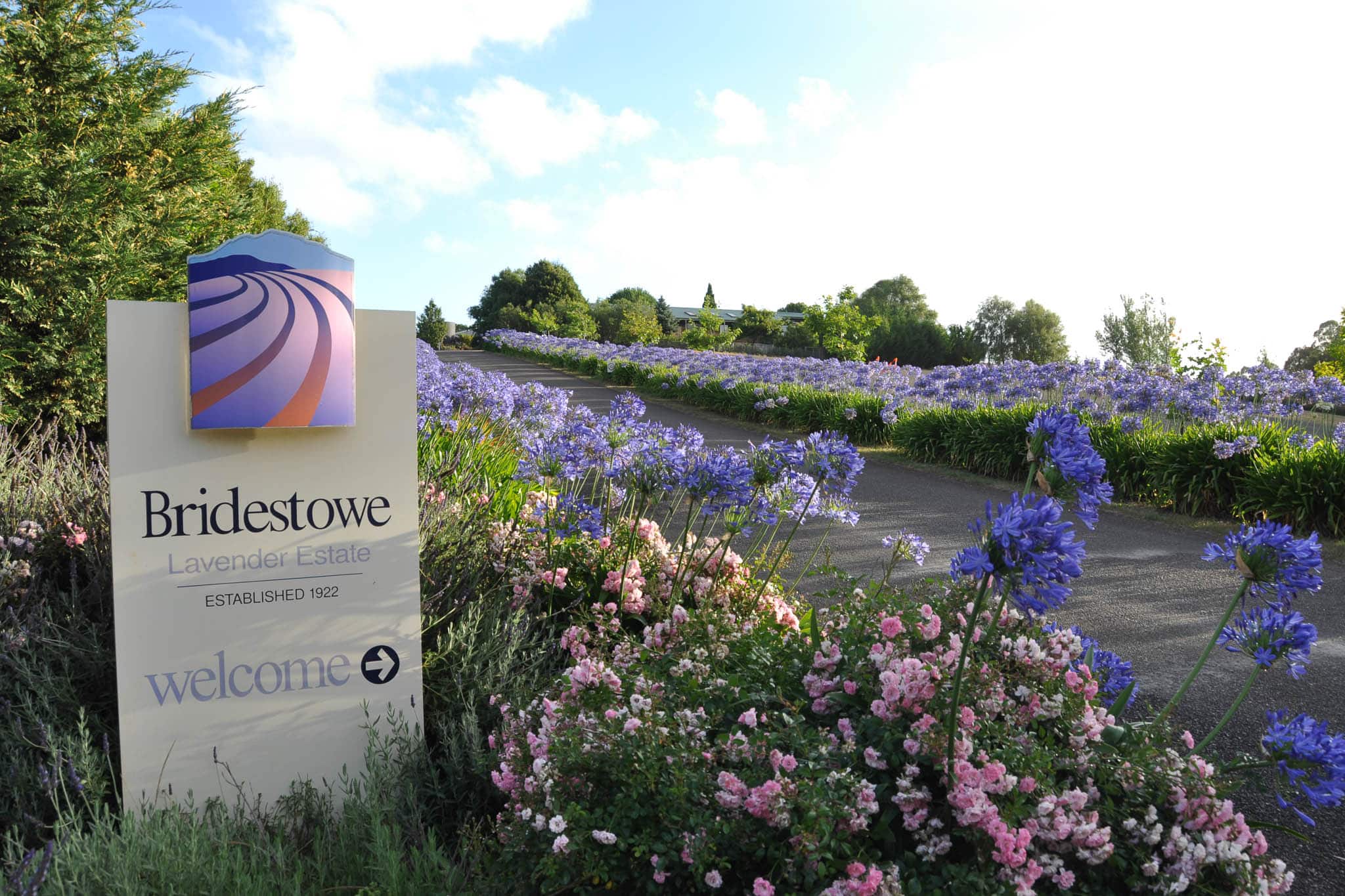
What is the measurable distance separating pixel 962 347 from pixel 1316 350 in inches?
892

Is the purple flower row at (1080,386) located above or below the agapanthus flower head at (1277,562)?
above

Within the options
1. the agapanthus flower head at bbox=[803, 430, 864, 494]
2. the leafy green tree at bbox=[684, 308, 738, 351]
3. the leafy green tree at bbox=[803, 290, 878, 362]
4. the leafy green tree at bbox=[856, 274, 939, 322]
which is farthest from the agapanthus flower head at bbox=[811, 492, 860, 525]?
the leafy green tree at bbox=[856, 274, 939, 322]

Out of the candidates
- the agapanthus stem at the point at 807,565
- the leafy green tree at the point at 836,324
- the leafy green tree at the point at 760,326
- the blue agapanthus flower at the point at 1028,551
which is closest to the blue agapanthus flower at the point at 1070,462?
the blue agapanthus flower at the point at 1028,551

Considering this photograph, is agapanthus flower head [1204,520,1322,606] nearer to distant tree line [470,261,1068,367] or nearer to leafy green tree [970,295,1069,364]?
distant tree line [470,261,1068,367]

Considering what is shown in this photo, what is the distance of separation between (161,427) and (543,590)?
1.50 m

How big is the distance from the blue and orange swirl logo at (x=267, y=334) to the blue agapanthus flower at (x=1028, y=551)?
6.31 feet

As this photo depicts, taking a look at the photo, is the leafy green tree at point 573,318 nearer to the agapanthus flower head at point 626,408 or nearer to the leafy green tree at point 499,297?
the leafy green tree at point 499,297

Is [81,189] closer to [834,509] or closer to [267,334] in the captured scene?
[267,334]

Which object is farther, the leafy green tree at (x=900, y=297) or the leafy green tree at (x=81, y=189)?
the leafy green tree at (x=900, y=297)

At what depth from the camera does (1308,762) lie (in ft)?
6.01

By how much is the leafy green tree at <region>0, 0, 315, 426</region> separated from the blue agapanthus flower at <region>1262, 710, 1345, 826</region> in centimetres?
682

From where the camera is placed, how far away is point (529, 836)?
1859 mm

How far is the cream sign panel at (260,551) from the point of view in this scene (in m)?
2.49

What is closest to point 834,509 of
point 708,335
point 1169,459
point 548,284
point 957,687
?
point 957,687
